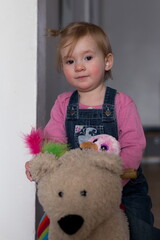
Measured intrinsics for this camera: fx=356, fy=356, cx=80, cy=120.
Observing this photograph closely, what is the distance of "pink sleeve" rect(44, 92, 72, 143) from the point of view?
111 centimetres

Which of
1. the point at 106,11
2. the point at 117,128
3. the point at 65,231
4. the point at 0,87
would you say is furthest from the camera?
the point at 106,11

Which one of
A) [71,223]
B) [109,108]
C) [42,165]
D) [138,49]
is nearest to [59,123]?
[109,108]

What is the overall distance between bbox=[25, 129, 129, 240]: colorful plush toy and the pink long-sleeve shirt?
0.21m

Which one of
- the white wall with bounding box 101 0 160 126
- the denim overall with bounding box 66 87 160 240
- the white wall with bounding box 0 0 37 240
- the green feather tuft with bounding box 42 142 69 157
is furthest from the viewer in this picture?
the white wall with bounding box 101 0 160 126

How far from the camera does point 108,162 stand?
0.71 m

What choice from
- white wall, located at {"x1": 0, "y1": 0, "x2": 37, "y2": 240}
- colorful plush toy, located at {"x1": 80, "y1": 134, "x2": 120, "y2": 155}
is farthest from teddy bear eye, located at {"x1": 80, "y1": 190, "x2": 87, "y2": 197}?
white wall, located at {"x1": 0, "y1": 0, "x2": 37, "y2": 240}

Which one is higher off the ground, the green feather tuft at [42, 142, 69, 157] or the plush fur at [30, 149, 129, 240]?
the green feather tuft at [42, 142, 69, 157]

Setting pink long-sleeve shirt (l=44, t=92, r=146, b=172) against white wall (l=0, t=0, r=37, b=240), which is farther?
white wall (l=0, t=0, r=37, b=240)

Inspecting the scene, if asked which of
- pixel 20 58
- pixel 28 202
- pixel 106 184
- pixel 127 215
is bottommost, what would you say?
pixel 28 202

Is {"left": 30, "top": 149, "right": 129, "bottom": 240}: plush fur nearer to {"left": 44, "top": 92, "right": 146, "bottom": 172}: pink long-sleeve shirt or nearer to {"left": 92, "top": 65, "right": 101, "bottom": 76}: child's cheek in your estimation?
{"left": 44, "top": 92, "right": 146, "bottom": 172}: pink long-sleeve shirt

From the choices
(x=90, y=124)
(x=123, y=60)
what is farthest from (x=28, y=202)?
(x=123, y=60)

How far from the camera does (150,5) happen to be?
12.4 feet

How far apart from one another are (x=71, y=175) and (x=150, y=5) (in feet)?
11.3

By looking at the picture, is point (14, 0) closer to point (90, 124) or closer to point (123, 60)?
point (90, 124)
